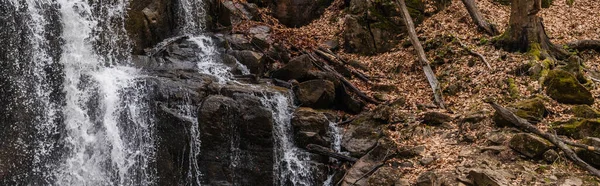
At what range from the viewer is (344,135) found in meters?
12.8

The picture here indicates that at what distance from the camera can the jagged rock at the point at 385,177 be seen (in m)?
10.2

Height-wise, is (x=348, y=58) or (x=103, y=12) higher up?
(x=103, y=12)

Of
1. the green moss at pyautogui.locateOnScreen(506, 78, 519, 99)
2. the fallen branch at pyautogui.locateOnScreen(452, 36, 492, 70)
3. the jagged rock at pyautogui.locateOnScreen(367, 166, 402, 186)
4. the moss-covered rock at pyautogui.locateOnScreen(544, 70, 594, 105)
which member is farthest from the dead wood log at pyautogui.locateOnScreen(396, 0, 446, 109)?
the jagged rock at pyautogui.locateOnScreen(367, 166, 402, 186)

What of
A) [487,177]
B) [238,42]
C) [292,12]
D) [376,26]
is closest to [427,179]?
[487,177]

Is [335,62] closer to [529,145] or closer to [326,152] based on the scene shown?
[326,152]

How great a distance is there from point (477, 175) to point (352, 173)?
301 cm

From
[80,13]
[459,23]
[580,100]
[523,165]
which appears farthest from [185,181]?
[459,23]

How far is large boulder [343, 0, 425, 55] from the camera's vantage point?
17.6 meters

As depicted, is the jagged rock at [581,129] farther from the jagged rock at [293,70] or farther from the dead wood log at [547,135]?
the jagged rock at [293,70]

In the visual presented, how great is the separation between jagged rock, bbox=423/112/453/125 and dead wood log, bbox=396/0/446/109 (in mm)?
828

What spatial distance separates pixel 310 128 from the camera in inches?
489

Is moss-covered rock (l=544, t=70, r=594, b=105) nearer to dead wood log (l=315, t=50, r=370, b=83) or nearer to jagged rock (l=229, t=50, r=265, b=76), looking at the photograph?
dead wood log (l=315, t=50, r=370, b=83)

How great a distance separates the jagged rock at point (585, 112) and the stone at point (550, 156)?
6.12ft

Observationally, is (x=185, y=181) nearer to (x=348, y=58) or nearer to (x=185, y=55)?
(x=185, y=55)
